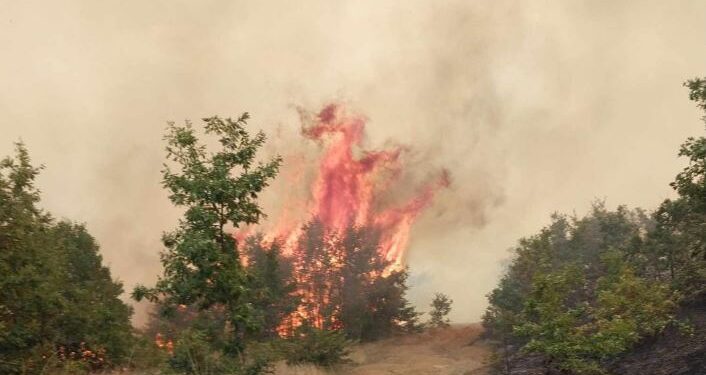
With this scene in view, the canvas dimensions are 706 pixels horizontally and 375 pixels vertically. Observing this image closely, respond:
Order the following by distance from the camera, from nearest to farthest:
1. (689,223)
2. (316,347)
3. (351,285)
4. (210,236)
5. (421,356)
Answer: (210,236) < (689,223) < (316,347) < (421,356) < (351,285)

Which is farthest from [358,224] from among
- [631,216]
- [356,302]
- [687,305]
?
[687,305]

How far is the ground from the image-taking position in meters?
28.0

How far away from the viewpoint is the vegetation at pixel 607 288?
1490cm

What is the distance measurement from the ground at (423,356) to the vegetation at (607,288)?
7.62ft

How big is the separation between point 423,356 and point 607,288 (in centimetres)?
1657

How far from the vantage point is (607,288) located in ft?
70.1

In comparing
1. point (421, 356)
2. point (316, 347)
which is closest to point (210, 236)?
point (316, 347)

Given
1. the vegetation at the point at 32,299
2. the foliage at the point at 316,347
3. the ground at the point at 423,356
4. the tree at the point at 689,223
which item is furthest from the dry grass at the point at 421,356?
the tree at the point at 689,223

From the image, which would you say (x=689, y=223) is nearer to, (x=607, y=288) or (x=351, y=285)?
(x=607, y=288)

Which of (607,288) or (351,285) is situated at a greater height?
(351,285)

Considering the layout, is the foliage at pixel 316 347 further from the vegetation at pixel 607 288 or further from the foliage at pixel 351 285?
the foliage at pixel 351 285

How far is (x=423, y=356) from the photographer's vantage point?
35.0m

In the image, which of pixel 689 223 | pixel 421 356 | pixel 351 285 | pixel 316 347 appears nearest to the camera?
pixel 689 223

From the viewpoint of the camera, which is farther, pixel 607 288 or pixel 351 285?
pixel 351 285
